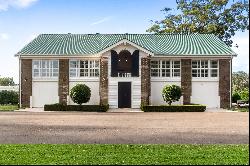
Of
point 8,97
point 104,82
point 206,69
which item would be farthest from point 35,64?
point 206,69

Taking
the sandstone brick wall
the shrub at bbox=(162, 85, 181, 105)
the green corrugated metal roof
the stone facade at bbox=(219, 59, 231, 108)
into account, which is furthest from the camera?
the green corrugated metal roof

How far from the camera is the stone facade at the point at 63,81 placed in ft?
129

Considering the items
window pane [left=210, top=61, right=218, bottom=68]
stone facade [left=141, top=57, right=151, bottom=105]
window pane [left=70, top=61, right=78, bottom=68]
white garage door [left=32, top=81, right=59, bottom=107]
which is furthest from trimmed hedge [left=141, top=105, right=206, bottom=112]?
white garage door [left=32, top=81, right=59, bottom=107]

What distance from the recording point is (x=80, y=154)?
11.4 metres

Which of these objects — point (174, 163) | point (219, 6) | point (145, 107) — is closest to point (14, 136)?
point (174, 163)

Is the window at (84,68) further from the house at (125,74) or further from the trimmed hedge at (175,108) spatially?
the trimmed hedge at (175,108)

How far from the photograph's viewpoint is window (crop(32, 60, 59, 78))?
39.5 m

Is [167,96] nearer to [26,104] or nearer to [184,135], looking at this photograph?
[26,104]

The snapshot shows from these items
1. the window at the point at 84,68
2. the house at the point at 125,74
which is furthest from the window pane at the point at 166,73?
the window at the point at 84,68

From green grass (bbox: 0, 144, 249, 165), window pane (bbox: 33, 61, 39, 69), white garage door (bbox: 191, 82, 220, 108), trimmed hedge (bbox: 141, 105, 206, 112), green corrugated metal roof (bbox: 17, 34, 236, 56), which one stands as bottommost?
trimmed hedge (bbox: 141, 105, 206, 112)

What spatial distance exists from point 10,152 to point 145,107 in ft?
75.7

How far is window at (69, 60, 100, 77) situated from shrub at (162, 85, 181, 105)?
6.65m

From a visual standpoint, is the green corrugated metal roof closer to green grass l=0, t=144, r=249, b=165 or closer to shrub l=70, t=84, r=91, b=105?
shrub l=70, t=84, r=91, b=105

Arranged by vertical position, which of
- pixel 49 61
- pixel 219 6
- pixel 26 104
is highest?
pixel 219 6
